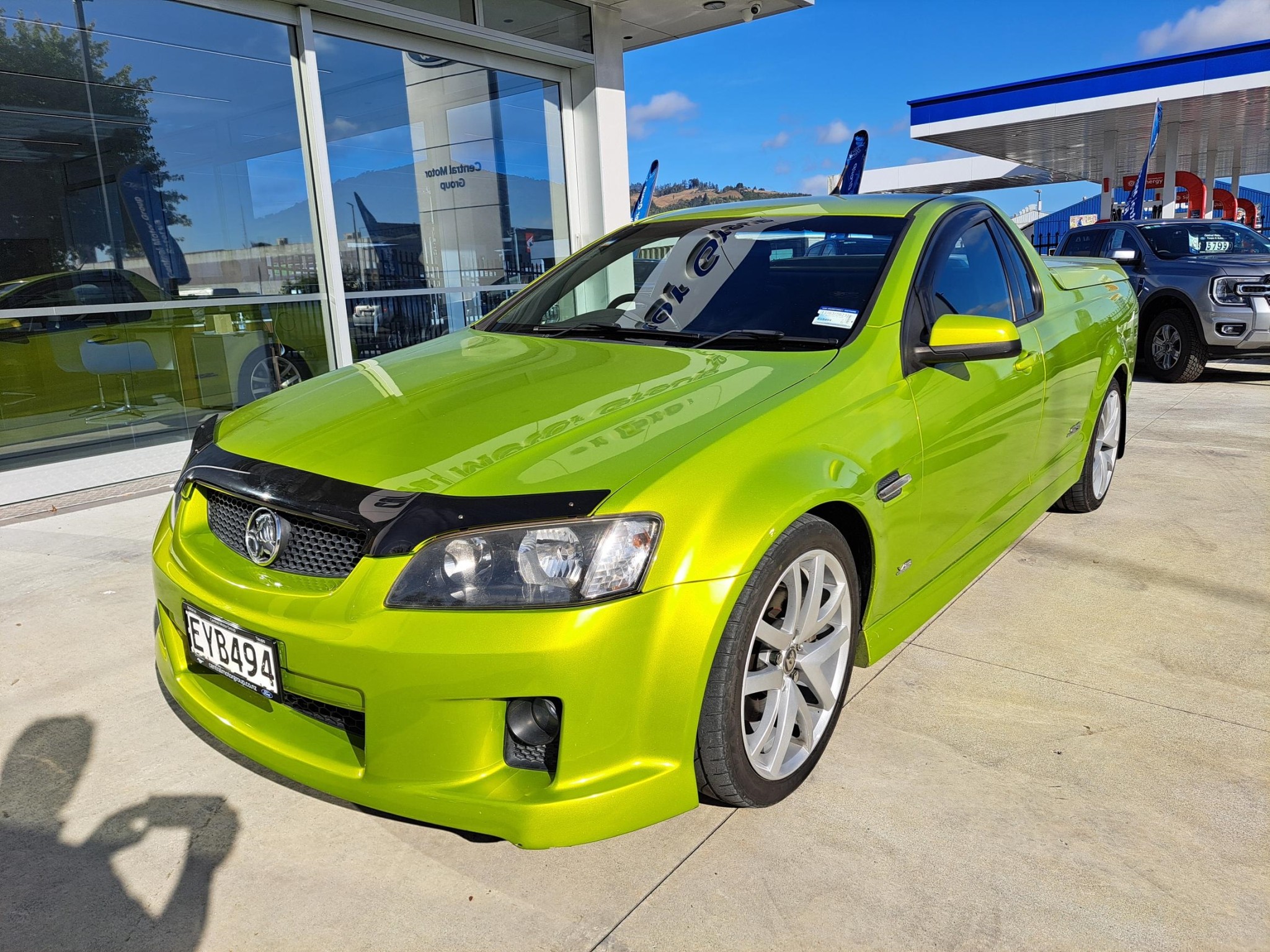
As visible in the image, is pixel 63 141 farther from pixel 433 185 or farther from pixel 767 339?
pixel 767 339

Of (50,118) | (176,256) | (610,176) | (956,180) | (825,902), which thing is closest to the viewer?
(825,902)

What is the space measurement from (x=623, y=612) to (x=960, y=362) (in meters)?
1.55

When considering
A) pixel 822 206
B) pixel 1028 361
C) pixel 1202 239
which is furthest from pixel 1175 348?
pixel 822 206

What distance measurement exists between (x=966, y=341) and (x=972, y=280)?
2.32ft

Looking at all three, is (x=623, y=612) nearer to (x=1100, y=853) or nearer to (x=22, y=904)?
(x=1100, y=853)

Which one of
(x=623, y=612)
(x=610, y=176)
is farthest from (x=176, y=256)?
(x=623, y=612)

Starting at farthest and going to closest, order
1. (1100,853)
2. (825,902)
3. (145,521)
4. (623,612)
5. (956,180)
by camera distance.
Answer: (956,180) < (145,521) < (1100,853) < (825,902) < (623,612)

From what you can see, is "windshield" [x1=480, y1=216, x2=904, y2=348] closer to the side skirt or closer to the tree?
the side skirt

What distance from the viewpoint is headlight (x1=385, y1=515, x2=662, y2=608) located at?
1786mm

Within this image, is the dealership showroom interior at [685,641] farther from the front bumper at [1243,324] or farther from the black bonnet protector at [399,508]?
the front bumper at [1243,324]

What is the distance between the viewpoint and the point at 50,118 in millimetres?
5812

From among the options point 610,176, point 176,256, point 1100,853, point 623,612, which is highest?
point 610,176

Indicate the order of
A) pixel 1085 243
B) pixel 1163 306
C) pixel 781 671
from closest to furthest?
pixel 781 671
pixel 1163 306
pixel 1085 243

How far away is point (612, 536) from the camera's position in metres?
1.82
